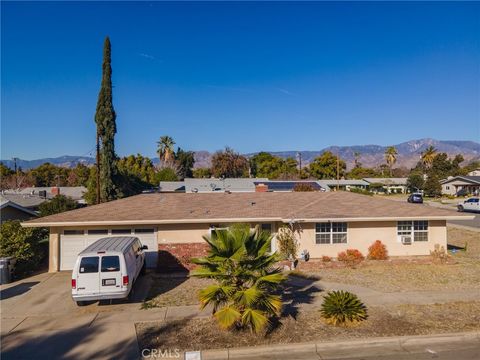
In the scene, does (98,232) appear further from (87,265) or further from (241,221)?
(241,221)

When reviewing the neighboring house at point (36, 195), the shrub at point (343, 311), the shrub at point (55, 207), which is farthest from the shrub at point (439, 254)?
the neighboring house at point (36, 195)

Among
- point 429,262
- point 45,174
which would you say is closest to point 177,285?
point 429,262

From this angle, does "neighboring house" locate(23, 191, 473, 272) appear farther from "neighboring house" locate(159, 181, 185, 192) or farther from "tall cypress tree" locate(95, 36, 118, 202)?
"neighboring house" locate(159, 181, 185, 192)

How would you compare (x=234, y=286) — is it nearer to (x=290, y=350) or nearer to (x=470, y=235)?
(x=290, y=350)

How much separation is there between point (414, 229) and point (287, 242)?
6.43 m

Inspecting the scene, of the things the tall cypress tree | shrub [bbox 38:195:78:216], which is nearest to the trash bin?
shrub [bbox 38:195:78:216]

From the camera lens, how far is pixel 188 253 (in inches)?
728

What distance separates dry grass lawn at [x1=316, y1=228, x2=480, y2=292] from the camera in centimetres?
1517

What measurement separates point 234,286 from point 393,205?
13.6 metres

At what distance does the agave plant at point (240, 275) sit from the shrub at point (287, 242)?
7.88 m

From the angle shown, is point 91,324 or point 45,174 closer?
point 91,324

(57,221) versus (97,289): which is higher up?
(57,221)

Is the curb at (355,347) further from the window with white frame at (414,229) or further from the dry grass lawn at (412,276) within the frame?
the window with white frame at (414,229)

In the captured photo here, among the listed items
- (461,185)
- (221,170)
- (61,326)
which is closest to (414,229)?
(61,326)
